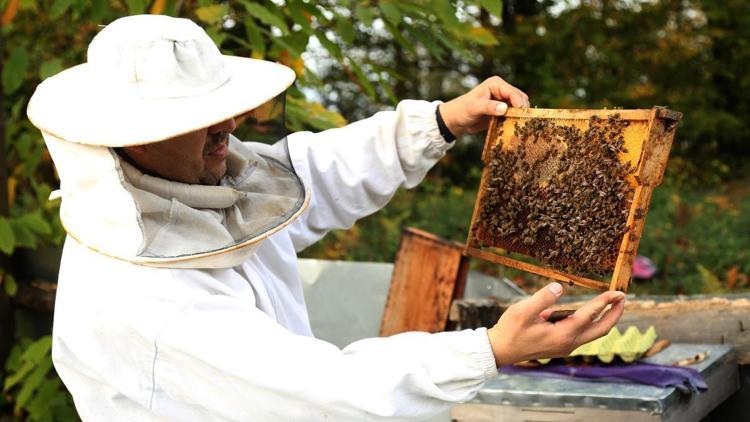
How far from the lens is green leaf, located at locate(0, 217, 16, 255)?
362cm

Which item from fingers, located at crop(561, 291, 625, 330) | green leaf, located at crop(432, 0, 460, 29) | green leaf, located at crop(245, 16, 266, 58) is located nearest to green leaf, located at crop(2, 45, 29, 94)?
green leaf, located at crop(245, 16, 266, 58)

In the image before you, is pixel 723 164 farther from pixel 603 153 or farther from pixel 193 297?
pixel 193 297

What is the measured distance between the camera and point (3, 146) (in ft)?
13.9

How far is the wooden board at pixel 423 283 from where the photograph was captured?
4.14 m

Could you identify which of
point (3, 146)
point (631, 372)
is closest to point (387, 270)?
point (631, 372)

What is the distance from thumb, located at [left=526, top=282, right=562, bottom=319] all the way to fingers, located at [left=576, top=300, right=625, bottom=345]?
0.13 metres

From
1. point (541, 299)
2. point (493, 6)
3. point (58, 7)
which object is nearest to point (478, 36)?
point (493, 6)

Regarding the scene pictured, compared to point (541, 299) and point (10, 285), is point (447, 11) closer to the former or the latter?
point (541, 299)

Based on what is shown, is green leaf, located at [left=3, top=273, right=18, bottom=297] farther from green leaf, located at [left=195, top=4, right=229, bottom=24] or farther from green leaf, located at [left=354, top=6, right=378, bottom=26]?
green leaf, located at [left=354, top=6, right=378, bottom=26]

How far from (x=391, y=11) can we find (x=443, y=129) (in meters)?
0.73

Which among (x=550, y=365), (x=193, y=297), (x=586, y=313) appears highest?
(x=586, y=313)

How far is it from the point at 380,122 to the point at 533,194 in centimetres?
59

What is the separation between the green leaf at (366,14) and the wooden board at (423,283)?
1.22 m

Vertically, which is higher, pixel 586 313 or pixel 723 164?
pixel 586 313
